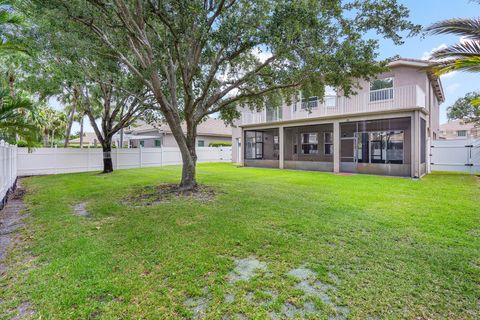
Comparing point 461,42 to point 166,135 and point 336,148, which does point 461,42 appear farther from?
point 166,135

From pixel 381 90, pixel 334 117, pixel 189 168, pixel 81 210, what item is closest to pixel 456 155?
pixel 381 90

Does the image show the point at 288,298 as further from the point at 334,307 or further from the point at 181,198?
the point at 181,198

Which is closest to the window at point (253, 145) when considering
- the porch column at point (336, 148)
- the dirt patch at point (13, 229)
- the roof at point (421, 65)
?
the porch column at point (336, 148)

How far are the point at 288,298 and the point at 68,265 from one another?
3125 millimetres

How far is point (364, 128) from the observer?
618 inches

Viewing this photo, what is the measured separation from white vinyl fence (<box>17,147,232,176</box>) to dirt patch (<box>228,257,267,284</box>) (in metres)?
11.7

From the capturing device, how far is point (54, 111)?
26031 millimetres

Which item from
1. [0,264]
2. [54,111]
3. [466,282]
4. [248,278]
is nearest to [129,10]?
[0,264]

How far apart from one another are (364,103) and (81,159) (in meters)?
18.0

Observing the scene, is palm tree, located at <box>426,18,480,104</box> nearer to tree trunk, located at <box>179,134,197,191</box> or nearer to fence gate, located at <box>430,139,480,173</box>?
tree trunk, located at <box>179,134,197,191</box>

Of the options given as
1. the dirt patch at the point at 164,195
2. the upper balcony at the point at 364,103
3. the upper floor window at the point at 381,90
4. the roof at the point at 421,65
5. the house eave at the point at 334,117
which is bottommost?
the dirt patch at the point at 164,195

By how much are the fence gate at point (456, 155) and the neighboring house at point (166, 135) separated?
704 inches

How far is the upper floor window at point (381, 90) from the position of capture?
13805 mm

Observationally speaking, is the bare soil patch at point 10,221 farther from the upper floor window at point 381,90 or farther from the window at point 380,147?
the window at point 380,147
